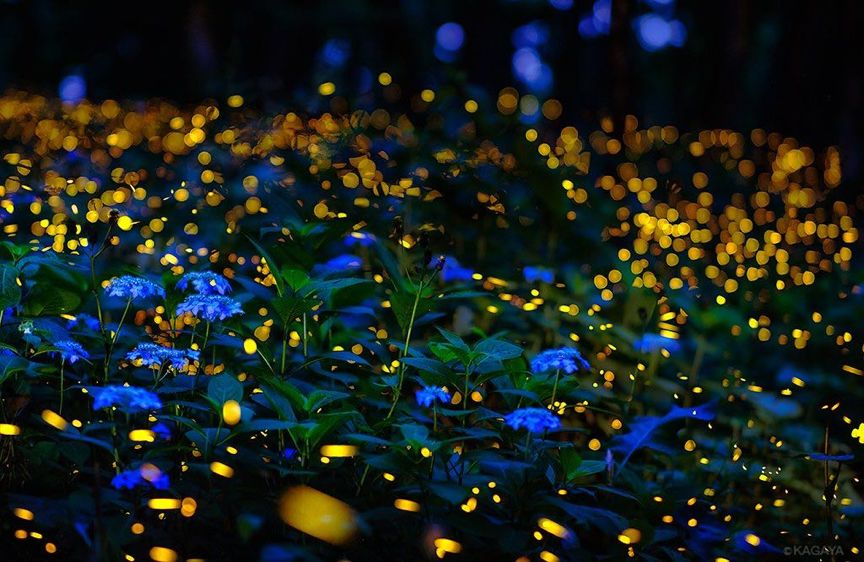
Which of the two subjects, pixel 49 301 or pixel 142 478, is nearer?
pixel 142 478

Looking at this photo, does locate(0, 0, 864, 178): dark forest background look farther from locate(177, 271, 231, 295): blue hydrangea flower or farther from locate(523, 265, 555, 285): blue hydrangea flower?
locate(177, 271, 231, 295): blue hydrangea flower

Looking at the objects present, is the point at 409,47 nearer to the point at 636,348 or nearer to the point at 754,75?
the point at 754,75

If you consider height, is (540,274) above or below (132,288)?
above

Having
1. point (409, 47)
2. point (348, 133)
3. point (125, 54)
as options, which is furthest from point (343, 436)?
point (125, 54)

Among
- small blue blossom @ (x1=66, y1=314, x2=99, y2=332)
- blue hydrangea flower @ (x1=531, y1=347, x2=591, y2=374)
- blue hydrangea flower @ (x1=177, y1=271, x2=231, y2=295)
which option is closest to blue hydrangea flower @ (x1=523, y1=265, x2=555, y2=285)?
blue hydrangea flower @ (x1=531, y1=347, x2=591, y2=374)

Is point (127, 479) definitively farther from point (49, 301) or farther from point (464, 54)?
point (464, 54)

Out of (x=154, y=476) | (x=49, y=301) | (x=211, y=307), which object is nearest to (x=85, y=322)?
(x=49, y=301)

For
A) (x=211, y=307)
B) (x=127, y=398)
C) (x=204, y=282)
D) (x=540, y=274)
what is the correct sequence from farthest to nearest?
(x=540, y=274), (x=204, y=282), (x=211, y=307), (x=127, y=398)
